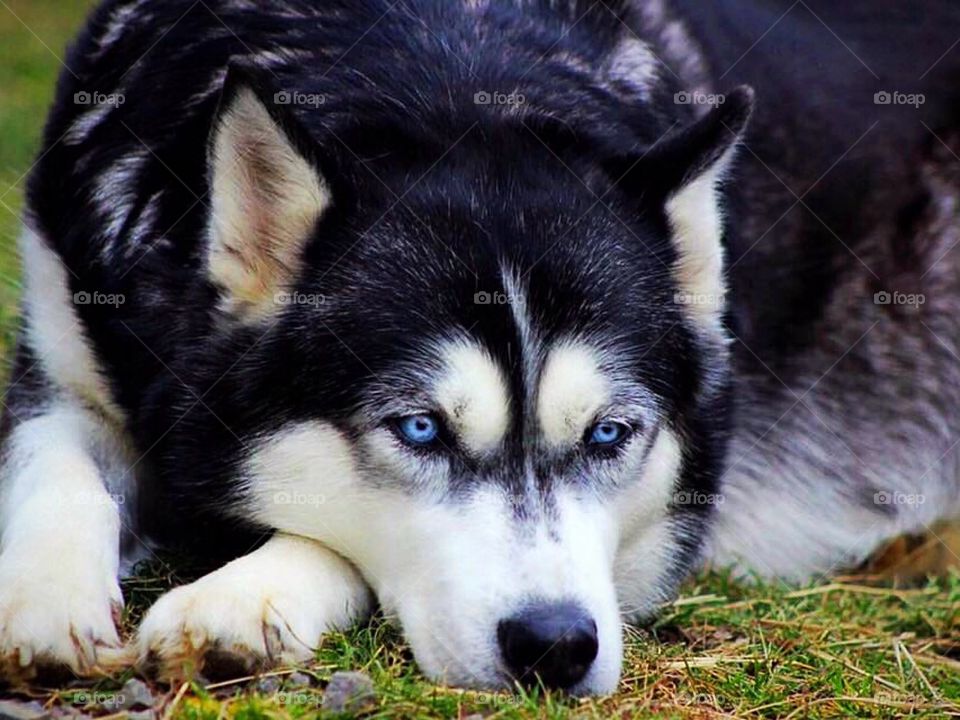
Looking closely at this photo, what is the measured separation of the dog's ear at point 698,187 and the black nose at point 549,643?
3.52 ft

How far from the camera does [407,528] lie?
3557mm

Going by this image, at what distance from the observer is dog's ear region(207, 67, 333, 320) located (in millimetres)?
3531

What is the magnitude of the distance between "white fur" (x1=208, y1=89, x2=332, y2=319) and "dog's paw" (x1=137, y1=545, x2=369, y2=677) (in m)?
0.64

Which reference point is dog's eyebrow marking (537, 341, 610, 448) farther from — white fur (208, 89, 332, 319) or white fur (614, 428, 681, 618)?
white fur (208, 89, 332, 319)

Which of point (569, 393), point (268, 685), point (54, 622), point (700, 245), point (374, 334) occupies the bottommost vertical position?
point (268, 685)

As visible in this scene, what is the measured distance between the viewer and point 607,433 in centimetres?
371
